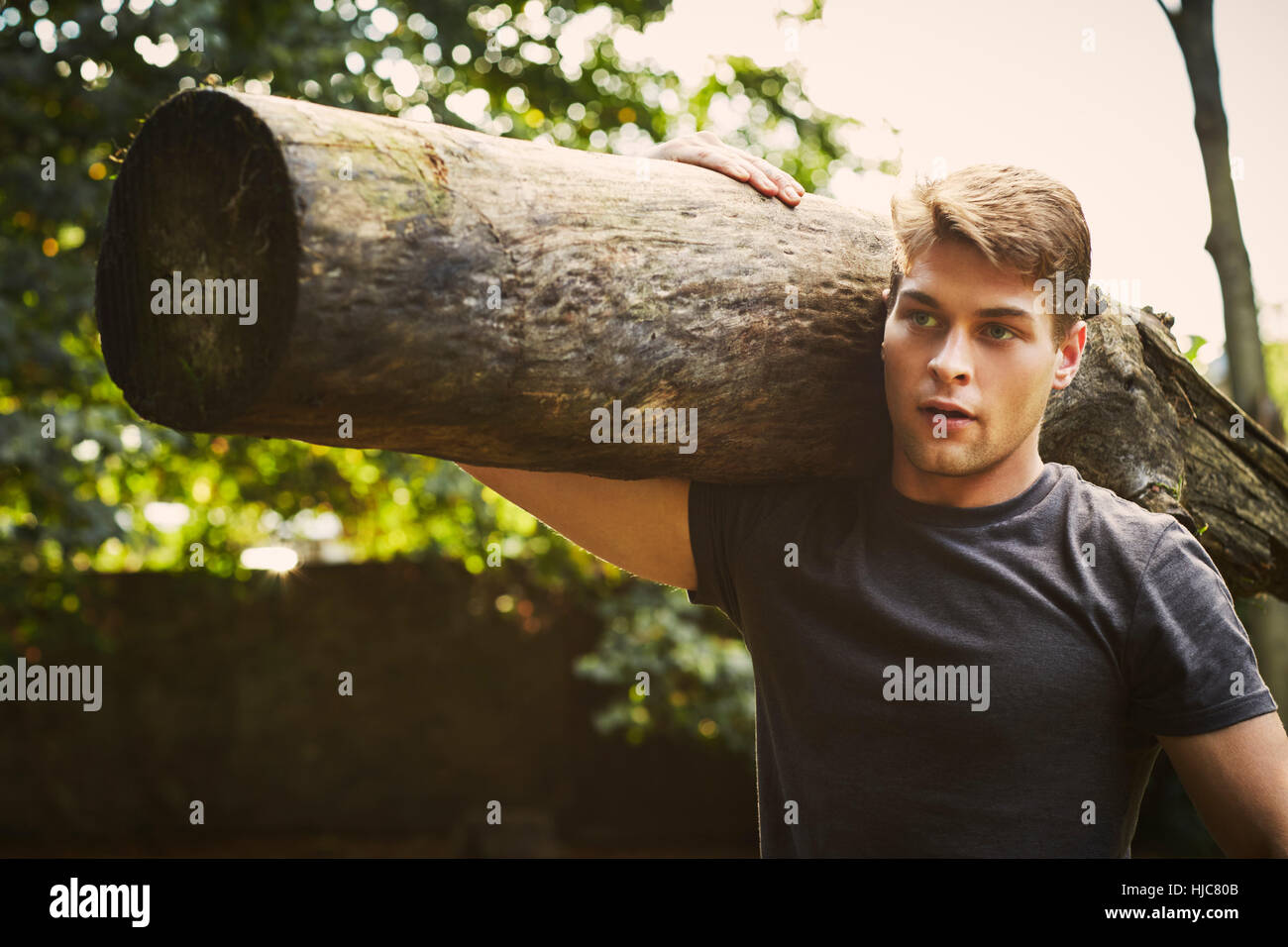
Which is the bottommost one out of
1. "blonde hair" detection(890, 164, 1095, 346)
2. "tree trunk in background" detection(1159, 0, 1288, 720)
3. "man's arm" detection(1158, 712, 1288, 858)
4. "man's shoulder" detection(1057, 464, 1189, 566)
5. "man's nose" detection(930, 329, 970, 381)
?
"man's arm" detection(1158, 712, 1288, 858)

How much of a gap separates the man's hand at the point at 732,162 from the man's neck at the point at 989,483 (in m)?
0.56

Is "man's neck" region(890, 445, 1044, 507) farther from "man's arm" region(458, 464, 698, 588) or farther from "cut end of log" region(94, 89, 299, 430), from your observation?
"cut end of log" region(94, 89, 299, 430)

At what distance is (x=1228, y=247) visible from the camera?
4836 mm

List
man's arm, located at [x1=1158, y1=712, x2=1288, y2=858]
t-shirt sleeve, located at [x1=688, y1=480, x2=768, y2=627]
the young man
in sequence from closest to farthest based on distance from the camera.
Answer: man's arm, located at [x1=1158, y1=712, x2=1288, y2=858] < the young man < t-shirt sleeve, located at [x1=688, y1=480, x2=768, y2=627]

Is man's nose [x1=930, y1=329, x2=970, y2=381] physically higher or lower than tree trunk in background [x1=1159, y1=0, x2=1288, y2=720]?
lower

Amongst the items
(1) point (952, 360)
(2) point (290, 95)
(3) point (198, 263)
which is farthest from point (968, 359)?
(2) point (290, 95)

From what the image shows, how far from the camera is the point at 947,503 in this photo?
1873 mm

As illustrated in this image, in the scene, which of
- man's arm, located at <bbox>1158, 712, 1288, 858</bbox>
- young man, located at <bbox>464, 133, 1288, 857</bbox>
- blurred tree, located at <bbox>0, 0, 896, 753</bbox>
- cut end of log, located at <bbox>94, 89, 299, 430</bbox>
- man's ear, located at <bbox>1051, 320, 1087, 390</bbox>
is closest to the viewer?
cut end of log, located at <bbox>94, 89, 299, 430</bbox>

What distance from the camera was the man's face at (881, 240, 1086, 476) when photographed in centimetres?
173

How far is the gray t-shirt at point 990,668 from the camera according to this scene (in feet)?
5.46

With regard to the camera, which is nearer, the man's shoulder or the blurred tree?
the man's shoulder

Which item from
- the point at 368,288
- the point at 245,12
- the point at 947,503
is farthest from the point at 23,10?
the point at 947,503

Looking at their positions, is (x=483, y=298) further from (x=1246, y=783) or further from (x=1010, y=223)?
(x=1246, y=783)

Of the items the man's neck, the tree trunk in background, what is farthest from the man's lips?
the tree trunk in background
